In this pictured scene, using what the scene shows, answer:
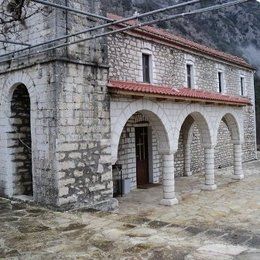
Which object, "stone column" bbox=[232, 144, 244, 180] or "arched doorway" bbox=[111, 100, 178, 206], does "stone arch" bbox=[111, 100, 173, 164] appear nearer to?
"arched doorway" bbox=[111, 100, 178, 206]

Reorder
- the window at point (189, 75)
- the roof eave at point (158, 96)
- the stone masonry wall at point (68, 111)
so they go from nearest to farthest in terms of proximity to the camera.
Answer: the stone masonry wall at point (68, 111) < the roof eave at point (158, 96) < the window at point (189, 75)

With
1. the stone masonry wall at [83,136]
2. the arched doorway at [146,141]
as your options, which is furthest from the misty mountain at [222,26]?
the stone masonry wall at [83,136]

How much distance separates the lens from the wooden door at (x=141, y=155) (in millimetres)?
13734

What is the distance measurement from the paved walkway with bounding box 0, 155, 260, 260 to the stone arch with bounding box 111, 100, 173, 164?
6.21ft

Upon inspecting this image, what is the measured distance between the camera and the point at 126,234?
5938 millimetres

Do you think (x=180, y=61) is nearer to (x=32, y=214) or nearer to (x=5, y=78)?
(x=5, y=78)

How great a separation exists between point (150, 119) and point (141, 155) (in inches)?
142

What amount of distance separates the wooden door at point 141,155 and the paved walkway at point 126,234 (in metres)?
3.93

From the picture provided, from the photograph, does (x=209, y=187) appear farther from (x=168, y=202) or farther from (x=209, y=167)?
(x=168, y=202)

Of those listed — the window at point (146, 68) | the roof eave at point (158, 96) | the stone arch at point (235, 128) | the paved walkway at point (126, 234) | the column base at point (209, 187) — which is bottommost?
the column base at point (209, 187)

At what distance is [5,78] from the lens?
29.0 feet

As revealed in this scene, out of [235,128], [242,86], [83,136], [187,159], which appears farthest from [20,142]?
[242,86]

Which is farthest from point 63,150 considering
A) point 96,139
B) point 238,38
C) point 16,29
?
point 238,38

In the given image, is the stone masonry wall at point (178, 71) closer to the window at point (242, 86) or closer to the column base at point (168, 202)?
the window at point (242, 86)
